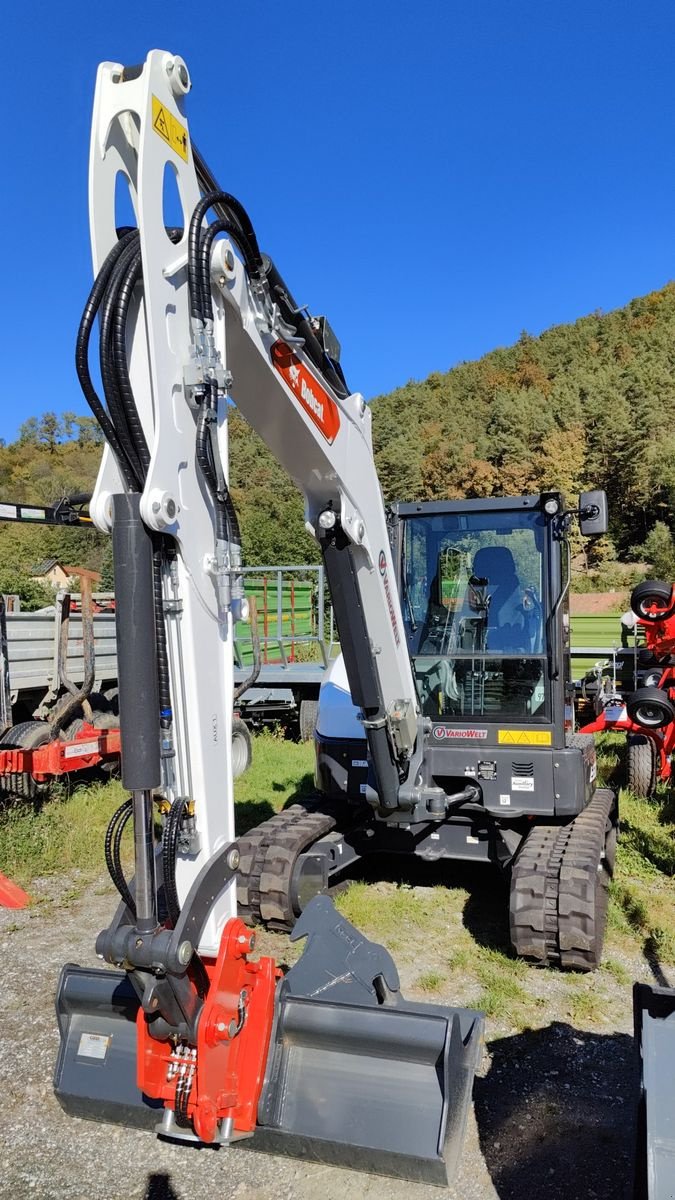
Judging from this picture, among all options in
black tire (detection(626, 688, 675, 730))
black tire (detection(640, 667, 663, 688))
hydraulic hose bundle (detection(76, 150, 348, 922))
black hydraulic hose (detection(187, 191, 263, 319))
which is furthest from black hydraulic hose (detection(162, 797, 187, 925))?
black tire (detection(640, 667, 663, 688))

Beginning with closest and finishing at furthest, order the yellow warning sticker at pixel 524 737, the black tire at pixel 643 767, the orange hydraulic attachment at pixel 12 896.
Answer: the yellow warning sticker at pixel 524 737, the orange hydraulic attachment at pixel 12 896, the black tire at pixel 643 767

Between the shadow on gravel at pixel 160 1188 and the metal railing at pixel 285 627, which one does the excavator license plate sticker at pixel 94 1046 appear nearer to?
the shadow on gravel at pixel 160 1188

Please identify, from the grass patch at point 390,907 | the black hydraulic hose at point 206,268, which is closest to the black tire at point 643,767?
the grass patch at point 390,907

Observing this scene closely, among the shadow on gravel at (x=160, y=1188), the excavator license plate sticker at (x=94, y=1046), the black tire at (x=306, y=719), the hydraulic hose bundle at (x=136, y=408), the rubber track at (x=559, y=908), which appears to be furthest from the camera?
the black tire at (x=306, y=719)

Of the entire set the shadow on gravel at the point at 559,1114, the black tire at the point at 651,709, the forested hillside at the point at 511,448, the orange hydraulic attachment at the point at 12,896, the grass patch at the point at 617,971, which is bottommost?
the shadow on gravel at the point at 559,1114

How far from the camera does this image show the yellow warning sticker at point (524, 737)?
513cm

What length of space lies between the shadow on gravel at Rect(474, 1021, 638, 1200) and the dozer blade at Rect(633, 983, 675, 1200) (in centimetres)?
74

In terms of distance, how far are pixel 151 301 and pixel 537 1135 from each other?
3.37 metres

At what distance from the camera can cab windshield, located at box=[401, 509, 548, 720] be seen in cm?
525

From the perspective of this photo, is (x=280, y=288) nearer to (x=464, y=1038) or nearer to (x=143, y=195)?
(x=143, y=195)

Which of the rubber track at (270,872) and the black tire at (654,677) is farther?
the black tire at (654,677)

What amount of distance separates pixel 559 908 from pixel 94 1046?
8.41 feet

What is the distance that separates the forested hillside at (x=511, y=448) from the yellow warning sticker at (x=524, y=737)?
22809 mm

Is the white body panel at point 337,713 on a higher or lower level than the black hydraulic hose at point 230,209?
lower
